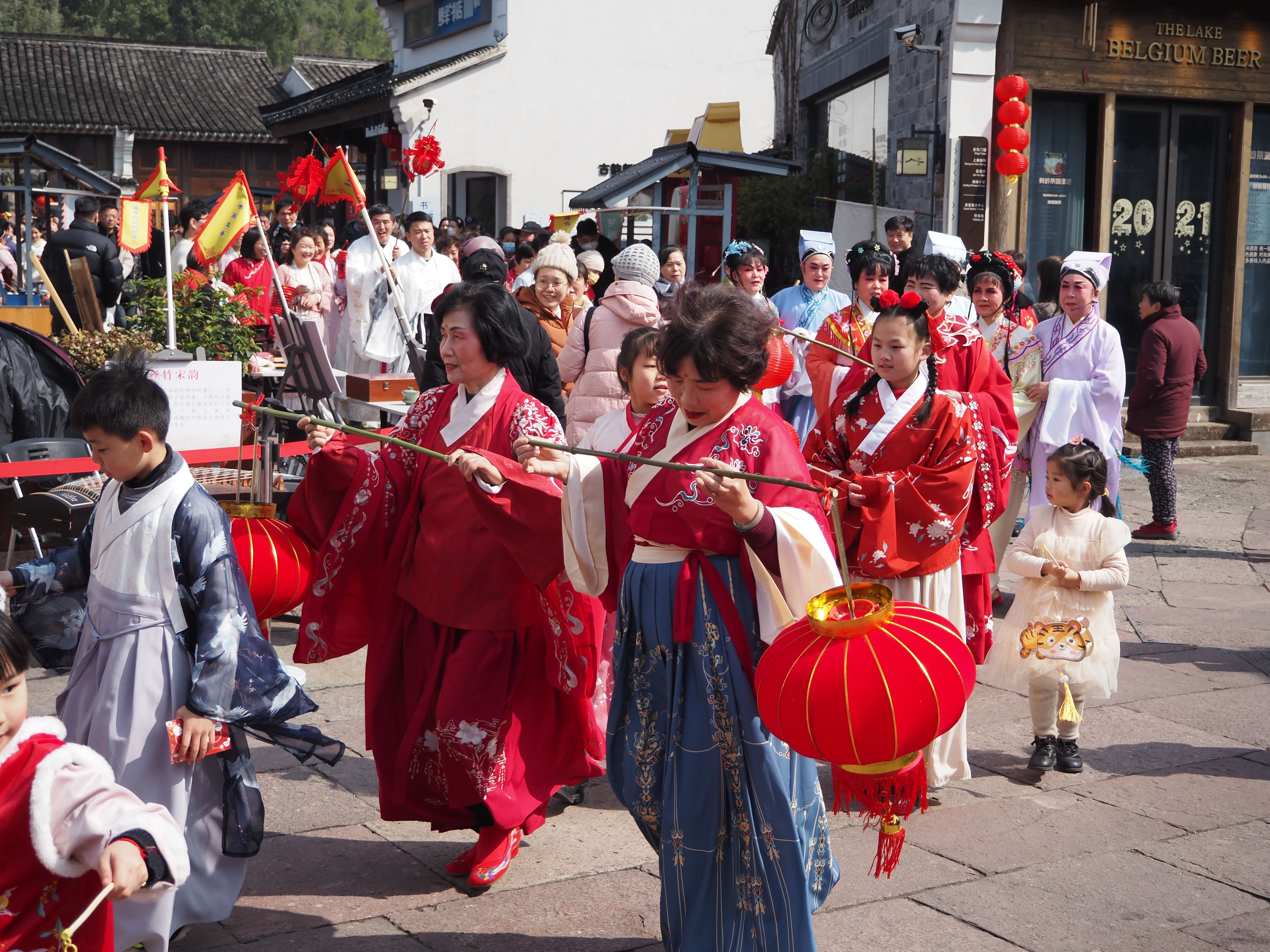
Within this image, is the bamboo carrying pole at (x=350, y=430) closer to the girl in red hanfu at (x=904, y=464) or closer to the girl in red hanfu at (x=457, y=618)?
the girl in red hanfu at (x=457, y=618)

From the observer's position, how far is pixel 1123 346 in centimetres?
1216

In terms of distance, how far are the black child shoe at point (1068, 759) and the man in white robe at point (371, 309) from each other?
571 cm

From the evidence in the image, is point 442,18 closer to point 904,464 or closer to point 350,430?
point 904,464

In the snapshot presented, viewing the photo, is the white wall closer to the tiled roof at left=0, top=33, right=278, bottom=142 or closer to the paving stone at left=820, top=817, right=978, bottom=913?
the tiled roof at left=0, top=33, right=278, bottom=142

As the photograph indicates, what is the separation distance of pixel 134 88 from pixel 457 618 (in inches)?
1189

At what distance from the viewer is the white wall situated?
1973cm

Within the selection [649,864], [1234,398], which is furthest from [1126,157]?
[649,864]

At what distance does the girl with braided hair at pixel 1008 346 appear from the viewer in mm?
6656

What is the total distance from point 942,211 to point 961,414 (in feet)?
25.3

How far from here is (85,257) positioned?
10688mm

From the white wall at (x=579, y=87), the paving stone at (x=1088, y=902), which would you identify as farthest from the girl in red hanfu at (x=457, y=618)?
the white wall at (x=579, y=87)

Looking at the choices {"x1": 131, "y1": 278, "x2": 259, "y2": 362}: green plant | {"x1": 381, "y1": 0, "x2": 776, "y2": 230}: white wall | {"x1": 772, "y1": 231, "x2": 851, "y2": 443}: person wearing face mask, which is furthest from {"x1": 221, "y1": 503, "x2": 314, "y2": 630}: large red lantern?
{"x1": 381, "y1": 0, "x2": 776, "y2": 230}: white wall

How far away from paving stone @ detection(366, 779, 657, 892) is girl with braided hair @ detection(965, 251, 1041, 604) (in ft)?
Answer: 10.4

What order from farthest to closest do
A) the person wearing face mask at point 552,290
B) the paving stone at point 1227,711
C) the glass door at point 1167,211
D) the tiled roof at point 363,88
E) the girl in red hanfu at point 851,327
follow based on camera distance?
the tiled roof at point 363,88, the glass door at point 1167,211, the person wearing face mask at point 552,290, the girl in red hanfu at point 851,327, the paving stone at point 1227,711
